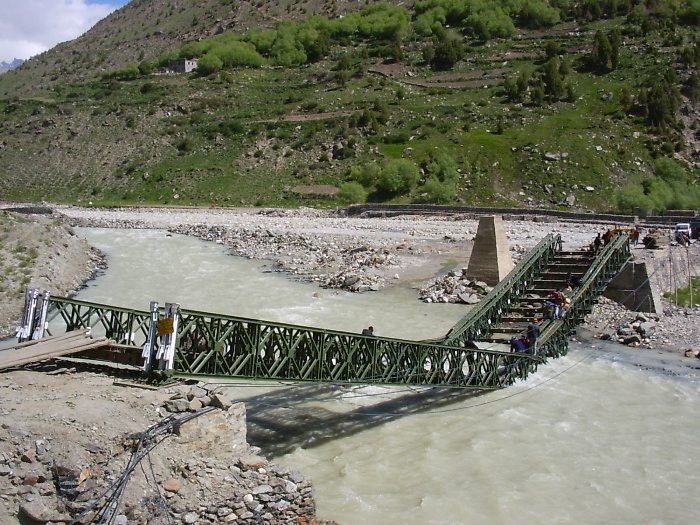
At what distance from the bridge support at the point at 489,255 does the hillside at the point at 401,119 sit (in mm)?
33356

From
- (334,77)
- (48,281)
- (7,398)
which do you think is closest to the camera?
(7,398)

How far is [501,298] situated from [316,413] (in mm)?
8361

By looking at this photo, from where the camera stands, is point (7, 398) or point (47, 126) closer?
point (7, 398)

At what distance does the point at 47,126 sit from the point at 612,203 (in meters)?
69.5

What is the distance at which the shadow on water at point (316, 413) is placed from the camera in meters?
13.6

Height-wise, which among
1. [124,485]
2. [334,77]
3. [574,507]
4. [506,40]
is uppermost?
[506,40]

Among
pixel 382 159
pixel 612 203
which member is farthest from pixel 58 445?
pixel 382 159

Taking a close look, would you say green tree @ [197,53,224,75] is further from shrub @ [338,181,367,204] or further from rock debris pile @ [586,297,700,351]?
rock debris pile @ [586,297,700,351]

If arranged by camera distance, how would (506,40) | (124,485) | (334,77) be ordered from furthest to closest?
(506,40) → (334,77) → (124,485)

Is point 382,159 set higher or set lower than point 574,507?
higher

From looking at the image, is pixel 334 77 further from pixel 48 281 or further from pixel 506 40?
pixel 48 281

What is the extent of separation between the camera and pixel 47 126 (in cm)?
9162

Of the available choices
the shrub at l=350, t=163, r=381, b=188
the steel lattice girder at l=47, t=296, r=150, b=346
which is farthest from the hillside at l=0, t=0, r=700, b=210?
the steel lattice girder at l=47, t=296, r=150, b=346

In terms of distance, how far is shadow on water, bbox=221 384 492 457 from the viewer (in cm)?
1359
